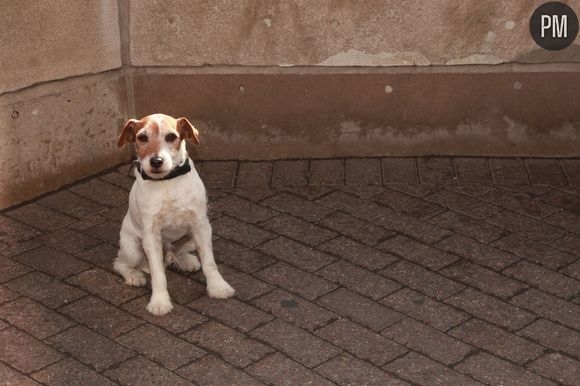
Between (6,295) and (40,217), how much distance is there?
1.19 m

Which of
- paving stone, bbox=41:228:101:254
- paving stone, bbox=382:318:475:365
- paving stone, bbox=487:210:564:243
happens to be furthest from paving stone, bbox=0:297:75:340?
paving stone, bbox=487:210:564:243

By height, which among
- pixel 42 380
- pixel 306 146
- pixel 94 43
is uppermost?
pixel 94 43

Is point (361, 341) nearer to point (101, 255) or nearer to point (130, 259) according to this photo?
point (130, 259)

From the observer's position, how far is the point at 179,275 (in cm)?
715

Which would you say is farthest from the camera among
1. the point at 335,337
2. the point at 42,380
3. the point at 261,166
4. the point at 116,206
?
the point at 261,166

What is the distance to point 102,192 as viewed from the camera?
831cm

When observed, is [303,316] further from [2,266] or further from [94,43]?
[94,43]

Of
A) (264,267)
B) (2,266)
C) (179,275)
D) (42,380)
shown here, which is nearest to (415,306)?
(264,267)

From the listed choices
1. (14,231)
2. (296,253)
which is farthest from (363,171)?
(14,231)

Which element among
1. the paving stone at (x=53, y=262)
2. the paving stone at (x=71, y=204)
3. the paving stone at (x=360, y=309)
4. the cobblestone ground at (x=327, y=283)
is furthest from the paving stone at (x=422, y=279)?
the paving stone at (x=71, y=204)

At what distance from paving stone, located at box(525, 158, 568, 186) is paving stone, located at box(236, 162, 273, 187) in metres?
2.03

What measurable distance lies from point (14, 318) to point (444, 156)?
3724mm

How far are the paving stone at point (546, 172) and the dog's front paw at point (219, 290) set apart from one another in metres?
2.76

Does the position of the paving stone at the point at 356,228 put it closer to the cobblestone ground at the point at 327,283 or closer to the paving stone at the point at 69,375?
the cobblestone ground at the point at 327,283
